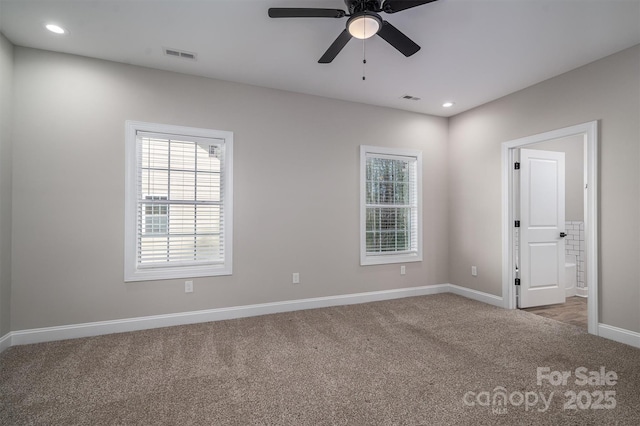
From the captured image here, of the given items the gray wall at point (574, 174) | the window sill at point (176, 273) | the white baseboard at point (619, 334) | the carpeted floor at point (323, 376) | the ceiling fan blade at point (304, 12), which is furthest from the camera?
the gray wall at point (574, 174)

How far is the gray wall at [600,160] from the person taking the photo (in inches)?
115

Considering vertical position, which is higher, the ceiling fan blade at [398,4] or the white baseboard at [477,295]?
the ceiling fan blade at [398,4]

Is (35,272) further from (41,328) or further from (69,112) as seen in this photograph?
(69,112)

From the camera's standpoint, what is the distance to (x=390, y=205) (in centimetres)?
464

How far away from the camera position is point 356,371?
242 cm

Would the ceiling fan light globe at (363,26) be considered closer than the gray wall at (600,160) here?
Yes

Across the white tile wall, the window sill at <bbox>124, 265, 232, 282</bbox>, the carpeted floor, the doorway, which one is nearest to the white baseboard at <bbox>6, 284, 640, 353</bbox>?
the carpeted floor

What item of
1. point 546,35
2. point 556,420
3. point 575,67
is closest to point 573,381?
point 556,420

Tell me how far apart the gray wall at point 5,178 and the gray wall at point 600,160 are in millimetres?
5361

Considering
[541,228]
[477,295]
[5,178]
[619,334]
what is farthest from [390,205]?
[5,178]

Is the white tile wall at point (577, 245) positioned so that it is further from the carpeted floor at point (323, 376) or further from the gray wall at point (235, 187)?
the gray wall at point (235, 187)

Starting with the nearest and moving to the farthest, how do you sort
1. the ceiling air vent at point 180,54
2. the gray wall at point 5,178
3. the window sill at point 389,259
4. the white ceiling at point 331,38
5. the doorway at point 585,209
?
the white ceiling at point 331,38
the gray wall at point 5,178
the ceiling air vent at point 180,54
the doorway at point 585,209
the window sill at point 389,259

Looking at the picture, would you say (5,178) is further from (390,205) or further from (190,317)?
(390,205)

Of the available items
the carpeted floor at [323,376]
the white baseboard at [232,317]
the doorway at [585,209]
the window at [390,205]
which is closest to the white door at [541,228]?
the doorway at [585,209]
